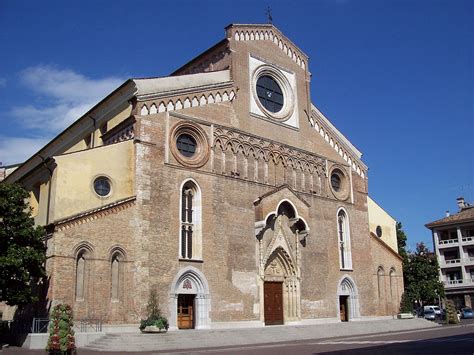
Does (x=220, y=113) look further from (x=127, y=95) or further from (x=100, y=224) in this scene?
(x=100, y=224)

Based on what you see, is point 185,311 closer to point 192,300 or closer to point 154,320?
point 192,300

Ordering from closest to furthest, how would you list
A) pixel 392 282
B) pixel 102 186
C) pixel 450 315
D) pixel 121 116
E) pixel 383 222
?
pixel 102 186 < pixel 121 116 < pixel 392 282 < pixel 450 315 < pixel 383 222

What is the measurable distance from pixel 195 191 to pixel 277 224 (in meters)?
5.87

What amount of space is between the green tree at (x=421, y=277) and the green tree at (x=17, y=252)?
3494cm

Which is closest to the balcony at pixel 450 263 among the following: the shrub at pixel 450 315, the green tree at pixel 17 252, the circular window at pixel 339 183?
the shrub at pixel 450 315

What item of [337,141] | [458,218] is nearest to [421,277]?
[337,141]

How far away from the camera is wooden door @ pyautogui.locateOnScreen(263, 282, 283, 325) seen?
94.7 feet

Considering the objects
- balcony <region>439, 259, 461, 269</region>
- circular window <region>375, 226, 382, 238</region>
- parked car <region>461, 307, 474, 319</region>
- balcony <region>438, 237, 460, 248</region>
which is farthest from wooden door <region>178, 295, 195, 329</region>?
balcony <region>438, 237, 460, 248</region>

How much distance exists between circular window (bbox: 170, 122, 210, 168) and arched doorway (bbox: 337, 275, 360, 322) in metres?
12.9

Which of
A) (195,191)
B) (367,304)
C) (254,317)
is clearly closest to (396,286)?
(367,304)

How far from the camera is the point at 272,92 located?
32.9 meters

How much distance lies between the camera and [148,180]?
24781 mm

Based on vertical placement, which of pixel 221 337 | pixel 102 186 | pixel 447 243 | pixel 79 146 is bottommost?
pixel 221 337

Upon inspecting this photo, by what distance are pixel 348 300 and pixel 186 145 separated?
1523cm
